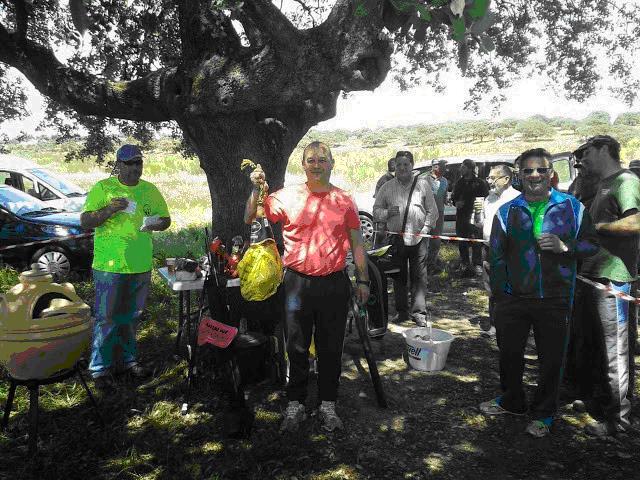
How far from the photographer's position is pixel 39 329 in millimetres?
3014

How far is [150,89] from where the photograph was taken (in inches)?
247

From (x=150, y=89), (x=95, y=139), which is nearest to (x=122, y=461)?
(x=150, y=89)

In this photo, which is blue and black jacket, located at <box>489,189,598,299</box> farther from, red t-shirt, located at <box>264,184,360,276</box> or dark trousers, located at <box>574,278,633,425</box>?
red t-shirt, located at <box>264,184,360,276</box>

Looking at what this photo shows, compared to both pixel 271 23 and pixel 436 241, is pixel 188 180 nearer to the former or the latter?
pixel 436 241

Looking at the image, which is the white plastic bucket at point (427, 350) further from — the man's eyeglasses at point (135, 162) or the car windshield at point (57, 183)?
the car windshield at point (57, 183)

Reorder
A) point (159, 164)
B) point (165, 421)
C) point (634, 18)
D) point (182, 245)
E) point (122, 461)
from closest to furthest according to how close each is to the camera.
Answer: point (122, 461) < point (165, 421) < point (634, 18) < point (182, 245) < point (159, 164)

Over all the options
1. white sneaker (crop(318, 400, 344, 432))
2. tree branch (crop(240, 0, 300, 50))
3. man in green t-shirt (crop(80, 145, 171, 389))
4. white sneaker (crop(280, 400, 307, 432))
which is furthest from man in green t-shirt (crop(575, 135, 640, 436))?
man in green t-shirt (crop(80, 145, 171, 389))

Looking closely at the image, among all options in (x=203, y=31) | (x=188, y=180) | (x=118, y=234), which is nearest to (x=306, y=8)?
(x=203, y=31)

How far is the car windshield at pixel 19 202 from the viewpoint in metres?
8.24

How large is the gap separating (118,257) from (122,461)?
65.4 inches

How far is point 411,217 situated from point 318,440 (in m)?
3.12

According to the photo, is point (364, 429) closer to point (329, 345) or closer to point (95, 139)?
point (329, 345)

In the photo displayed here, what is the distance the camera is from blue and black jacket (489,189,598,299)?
326 centimetres

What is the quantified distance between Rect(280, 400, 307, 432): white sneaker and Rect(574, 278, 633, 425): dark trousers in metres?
2.30
